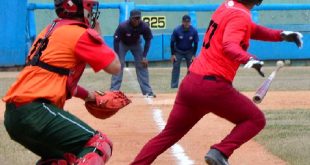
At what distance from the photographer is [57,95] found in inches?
218

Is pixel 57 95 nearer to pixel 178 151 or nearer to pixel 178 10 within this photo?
pixel 178 151

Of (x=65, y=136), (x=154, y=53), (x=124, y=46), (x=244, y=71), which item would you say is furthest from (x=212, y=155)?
(x=154, y=53)

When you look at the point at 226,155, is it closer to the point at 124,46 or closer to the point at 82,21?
the point at 82,21

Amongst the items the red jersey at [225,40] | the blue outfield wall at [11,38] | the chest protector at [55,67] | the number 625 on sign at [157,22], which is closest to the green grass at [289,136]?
the red jersey at [225,40]

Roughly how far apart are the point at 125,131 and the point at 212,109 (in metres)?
4.43

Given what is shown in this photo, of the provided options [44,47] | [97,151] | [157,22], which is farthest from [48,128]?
[157,22]

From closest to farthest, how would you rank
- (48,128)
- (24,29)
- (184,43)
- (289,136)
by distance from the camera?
(48,128), (289,136), (184,43), (24,29)

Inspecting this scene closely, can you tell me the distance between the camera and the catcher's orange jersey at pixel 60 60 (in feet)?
17.9

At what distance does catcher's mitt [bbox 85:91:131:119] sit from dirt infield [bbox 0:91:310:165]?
101 inches

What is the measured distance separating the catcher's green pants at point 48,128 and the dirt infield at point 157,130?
3.11 metres

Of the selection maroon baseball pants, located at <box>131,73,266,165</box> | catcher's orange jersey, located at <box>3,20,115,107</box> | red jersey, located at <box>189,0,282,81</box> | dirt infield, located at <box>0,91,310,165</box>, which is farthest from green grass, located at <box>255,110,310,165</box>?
catcher's orange jersey, located at <box>3,20,115,107</box>

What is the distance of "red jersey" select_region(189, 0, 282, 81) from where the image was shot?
6.80 m

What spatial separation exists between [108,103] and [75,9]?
2.41 ft

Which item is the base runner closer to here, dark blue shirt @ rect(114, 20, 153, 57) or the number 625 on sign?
dark blue shirt @ rect(114, 20, 153, 57)
